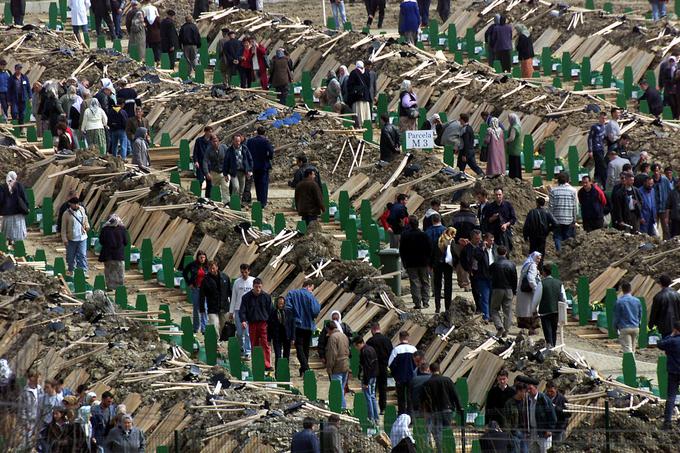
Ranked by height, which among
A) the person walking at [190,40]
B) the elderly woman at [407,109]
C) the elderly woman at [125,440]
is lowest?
the elderly woman at [125,440]

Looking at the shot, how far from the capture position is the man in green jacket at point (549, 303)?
125ft

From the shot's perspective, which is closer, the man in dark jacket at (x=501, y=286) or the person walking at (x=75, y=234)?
the man in dark jacket at (x=501, y=286)

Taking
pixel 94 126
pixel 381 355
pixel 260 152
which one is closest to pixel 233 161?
pixel 260 152

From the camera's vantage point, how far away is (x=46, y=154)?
49469 mm

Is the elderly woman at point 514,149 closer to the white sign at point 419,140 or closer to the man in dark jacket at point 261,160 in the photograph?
the white sign at point 419,140

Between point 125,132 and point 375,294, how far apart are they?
1119 cm

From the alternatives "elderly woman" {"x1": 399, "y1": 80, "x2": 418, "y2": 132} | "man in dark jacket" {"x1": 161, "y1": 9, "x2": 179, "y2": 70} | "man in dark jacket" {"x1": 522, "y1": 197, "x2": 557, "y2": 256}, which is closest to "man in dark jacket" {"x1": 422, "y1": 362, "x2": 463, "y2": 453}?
"man in dark jacket" {"x1": 522, "y1": 197, "x2": 557, "y2": 256}

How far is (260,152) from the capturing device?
46656 mm

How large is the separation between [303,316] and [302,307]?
14cm

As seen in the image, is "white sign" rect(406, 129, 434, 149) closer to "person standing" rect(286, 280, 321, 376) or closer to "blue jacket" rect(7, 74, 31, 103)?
"person standing" rect(286, 280, 321, 376)

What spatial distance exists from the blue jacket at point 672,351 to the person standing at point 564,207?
8624 millimetres

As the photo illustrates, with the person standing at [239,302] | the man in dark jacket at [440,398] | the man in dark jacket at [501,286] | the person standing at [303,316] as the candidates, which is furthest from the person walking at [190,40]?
the man in dark jacket at [440,398]

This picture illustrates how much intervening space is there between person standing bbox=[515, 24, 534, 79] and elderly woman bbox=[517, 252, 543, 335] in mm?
18546

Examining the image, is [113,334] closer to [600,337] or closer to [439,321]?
[439,321]
